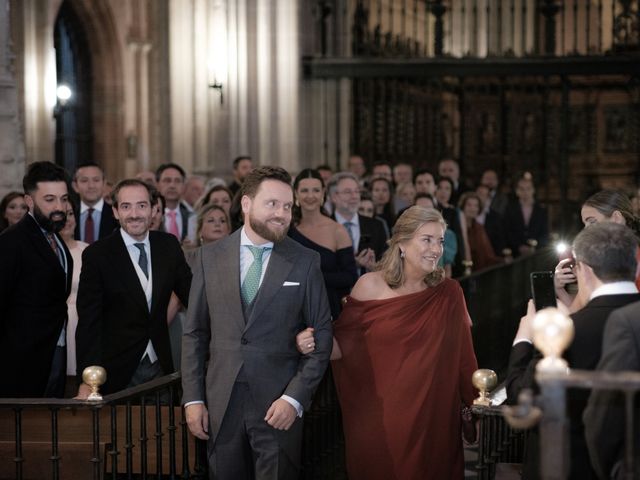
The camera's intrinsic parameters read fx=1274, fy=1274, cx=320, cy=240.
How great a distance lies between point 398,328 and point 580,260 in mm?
1701

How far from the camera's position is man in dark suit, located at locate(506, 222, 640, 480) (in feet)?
14.7

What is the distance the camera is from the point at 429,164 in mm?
21047

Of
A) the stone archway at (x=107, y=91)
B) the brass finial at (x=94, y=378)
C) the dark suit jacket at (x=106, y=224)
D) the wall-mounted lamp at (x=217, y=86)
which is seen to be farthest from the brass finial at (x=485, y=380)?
the stone archway at (x=107, y=91)

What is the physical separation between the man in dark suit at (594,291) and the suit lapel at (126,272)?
2.72 meters

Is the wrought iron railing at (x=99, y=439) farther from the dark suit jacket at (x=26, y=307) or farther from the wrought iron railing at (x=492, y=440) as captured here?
the wrought iron railing at (x=492, y=440)

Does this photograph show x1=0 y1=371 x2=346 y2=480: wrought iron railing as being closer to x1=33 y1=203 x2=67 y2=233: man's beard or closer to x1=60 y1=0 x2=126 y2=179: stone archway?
x1=33 y1=203 x2=67 y2=233: man's beard

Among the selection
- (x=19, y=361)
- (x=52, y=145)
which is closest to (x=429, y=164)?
(x=52, y=145)

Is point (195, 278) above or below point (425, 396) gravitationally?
above

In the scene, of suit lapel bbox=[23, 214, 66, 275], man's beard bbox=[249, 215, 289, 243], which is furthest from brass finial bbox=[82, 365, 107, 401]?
suit lapel bbox=[23, 214, 66, 275]

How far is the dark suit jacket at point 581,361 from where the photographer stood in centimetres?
450

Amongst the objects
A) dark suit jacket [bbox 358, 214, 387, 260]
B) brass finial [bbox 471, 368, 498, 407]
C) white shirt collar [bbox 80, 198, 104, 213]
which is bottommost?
brass finial [bbox 471, 368, 498, 407]

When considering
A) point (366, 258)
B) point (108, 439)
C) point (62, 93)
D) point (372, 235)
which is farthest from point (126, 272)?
point (62, 93)

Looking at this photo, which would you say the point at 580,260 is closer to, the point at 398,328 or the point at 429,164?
the point at 398,328

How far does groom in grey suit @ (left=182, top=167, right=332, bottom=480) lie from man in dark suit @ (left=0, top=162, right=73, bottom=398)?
4.69 feet
